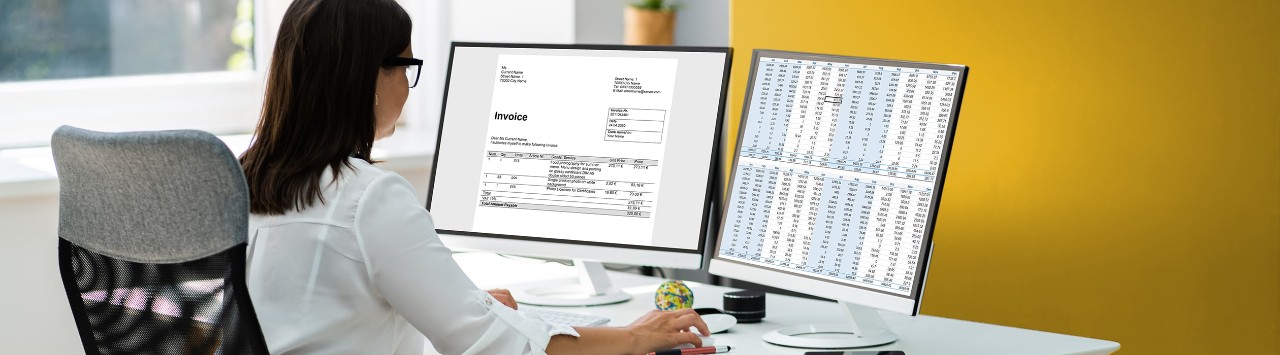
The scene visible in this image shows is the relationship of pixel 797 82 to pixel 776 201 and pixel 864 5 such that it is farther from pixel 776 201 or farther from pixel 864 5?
pixel 864 5

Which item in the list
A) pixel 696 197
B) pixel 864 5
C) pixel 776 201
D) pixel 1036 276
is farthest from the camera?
pixel 864 5

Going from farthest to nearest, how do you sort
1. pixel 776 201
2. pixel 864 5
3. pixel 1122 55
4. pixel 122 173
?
1. pixel 864 5
2. pixel 1122 55
3. pixel 776 201
4. pixel 122 173

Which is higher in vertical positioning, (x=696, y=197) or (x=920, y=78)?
(x=920, y=78)

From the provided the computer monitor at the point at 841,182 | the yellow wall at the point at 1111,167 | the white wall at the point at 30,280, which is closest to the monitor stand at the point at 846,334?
the computer monitor at the point at 841,182

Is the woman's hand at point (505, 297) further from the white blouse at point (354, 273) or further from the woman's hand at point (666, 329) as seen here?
the white blouse at point (354, 273)

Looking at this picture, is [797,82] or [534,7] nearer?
[797,82]

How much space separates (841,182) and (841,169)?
18 mm

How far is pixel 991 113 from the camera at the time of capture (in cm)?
234

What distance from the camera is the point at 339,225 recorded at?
141cm

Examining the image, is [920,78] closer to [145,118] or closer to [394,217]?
[394,217]

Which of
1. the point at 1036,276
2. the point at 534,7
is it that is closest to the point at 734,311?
the point at 1036,276

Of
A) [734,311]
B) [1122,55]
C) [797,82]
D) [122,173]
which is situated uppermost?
[1122,55]

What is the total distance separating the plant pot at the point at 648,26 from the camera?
3195mm

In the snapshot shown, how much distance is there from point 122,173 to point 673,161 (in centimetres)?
95
